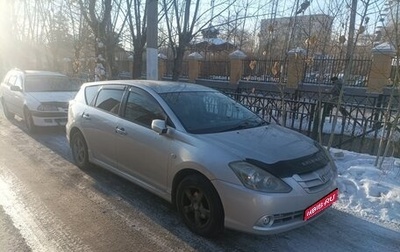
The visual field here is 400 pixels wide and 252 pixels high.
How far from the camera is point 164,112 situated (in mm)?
A: 3893

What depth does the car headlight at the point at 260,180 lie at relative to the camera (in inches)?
118

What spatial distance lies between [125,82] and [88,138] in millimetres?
1114

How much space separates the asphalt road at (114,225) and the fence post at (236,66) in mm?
15080

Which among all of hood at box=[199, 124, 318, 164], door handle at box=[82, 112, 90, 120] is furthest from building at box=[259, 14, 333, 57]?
door handle at box=[82, 112, 90, 120]

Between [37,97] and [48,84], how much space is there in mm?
989

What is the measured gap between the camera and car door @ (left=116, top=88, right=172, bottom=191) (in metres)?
3.80

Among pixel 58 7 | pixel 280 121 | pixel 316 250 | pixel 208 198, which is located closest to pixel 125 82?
pixel 208 198

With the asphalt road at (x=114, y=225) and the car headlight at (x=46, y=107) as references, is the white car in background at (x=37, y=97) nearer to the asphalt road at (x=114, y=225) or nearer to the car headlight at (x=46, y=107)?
the car headlight at (x=46, y=107)

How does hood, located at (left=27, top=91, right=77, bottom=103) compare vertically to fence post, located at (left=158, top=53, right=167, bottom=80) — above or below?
below

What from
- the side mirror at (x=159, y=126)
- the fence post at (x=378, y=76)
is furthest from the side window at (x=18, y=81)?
the fence post at (x=378, y=76)

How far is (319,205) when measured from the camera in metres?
3.32

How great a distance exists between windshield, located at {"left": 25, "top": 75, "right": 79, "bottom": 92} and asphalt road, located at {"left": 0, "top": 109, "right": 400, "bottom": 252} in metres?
4.28

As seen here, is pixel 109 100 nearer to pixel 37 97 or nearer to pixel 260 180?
pixel 260 180

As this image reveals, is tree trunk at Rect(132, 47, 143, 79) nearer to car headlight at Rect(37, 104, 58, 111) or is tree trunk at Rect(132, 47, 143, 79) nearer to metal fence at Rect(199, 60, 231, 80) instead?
car headlight at Rect(37, 104, 58, 111)
